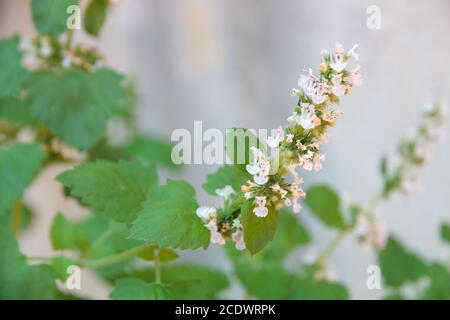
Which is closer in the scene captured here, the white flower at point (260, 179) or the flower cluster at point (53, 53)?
the white flower at point (260, 179)

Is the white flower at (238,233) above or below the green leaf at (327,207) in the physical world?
below

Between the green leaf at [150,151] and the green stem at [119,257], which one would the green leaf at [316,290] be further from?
the green leaf at [150,151]

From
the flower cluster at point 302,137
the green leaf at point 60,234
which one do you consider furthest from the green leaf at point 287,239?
the flower cluster at point 302,137

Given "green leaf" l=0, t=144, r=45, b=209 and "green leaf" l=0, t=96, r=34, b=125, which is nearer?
"green leaf" l=0, t=144, r=45, b=209

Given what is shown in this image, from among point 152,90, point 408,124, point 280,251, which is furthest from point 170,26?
point 280,251

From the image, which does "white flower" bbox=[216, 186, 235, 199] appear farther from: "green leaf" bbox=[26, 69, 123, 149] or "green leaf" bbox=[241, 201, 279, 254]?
"green leaf" bbox=[26, 69, 123, 149]

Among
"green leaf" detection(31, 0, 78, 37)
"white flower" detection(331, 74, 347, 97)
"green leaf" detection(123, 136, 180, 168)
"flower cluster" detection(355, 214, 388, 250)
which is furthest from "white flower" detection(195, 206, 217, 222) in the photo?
"green leaf" detection(123, 136, 180, 168)
